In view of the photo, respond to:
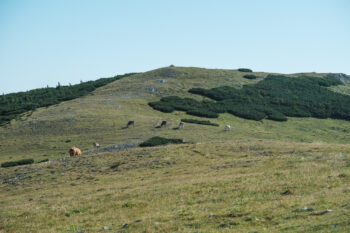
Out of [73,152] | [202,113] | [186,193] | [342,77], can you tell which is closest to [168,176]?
[186,193]

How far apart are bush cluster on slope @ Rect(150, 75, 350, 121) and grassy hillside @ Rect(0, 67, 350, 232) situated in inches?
152

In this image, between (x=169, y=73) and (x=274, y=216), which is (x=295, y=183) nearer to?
(x=274, y=216)

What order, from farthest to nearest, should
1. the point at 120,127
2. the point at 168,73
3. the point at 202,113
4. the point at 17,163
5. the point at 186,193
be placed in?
the point at 168,73
the point at 202,113
the point at 120,127
the point at 17,163
the point at 186,193

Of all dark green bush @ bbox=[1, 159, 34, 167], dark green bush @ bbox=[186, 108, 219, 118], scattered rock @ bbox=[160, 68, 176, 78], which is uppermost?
scattered rock @ bbox=[160, 68, 176, 78]

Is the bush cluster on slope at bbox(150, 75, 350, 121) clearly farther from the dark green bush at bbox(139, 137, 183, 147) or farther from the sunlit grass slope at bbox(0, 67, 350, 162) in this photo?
the dark green bush at bbox(139, 137, 183, 147)

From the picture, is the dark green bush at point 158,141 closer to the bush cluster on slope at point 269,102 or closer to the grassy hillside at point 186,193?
the grassy hillside at point 186,193

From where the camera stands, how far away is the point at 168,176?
31.0 m

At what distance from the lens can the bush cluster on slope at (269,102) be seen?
76.8m

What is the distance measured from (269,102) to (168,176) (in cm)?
6206

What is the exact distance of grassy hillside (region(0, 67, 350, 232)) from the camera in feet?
52.5

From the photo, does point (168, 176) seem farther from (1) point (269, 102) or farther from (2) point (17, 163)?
(1) point (269, 102)

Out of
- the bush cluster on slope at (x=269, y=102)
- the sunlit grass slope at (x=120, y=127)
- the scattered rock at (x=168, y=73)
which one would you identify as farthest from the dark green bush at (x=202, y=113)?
the scattered rock at (x=168, y=73)

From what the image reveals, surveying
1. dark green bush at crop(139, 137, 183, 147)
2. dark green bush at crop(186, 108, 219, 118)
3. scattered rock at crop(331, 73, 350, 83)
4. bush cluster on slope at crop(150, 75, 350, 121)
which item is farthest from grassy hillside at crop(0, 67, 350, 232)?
scattered rock at crop(331, 73, 350, 83)

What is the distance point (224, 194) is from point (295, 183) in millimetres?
3882
